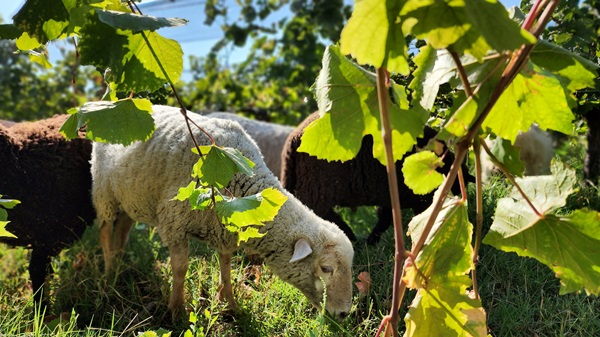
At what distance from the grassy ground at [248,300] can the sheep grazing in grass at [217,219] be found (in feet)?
0.58

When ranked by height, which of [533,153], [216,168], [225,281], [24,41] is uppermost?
[24,41]

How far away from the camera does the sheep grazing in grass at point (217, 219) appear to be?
→ 3.23m

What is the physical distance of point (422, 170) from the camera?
3.62ft

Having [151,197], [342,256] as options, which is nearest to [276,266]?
[342,256]

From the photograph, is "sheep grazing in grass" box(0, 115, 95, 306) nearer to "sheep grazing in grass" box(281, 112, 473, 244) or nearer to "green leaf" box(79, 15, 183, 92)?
"sheep grazing in grass" box(281, 112, 473, 244)

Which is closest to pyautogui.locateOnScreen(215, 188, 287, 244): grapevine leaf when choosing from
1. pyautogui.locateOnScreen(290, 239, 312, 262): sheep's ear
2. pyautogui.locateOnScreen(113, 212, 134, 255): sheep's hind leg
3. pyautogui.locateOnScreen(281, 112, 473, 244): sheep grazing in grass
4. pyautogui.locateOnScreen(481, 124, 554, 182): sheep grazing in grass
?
pyautogui.locateOnScreen(290, 239, 312, 262): sheep's ear

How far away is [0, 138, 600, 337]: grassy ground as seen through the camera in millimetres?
3084

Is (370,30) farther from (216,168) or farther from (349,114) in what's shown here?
(216,168)

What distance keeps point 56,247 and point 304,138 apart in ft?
11.2

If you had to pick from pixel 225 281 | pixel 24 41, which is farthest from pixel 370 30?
pixel 225 281

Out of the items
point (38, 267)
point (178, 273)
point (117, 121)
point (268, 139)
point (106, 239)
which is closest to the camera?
point (117, 121)

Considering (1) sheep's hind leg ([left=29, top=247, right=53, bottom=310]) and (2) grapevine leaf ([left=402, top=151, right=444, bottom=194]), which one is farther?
(1) sheep's hind leg ([left=29, top=247, right=53, bottom=310])

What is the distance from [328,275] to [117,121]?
211cm

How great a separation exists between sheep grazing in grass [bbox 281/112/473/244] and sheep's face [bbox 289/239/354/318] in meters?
0.94
